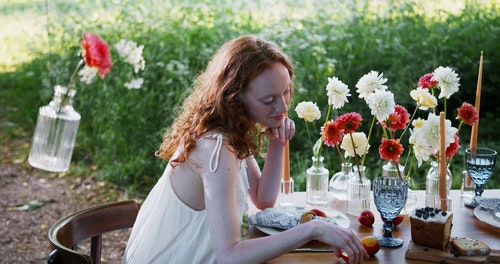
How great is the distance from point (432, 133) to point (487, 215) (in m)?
0.29

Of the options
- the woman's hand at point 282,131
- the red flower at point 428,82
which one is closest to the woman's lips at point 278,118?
the woman's hand at point 282,131

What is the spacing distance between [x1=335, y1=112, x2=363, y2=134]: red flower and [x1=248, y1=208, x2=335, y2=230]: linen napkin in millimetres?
274

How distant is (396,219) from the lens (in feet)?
6.82

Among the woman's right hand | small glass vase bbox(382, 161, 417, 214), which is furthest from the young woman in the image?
small glass vase bbox(382, 161, 417, 214)

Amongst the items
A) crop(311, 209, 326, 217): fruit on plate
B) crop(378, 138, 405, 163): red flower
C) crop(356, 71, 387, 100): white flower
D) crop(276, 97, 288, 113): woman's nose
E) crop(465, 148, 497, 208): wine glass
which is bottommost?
crop(311, 209, 326, 217): fruit on plate

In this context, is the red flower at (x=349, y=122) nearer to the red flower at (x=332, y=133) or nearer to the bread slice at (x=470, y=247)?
the red flower at (x=332, y=133)

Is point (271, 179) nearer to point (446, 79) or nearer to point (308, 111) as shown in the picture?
point (308, 111)

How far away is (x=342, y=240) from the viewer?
174 cm

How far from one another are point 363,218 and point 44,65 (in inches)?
166

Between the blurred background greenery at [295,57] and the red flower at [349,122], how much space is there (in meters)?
2.33

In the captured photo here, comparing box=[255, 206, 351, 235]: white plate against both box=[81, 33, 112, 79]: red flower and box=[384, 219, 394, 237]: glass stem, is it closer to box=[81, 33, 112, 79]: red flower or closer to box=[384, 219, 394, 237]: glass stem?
box=[384, 219, 394, 237]: glass stem

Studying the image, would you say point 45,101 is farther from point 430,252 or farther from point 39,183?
point 430,252

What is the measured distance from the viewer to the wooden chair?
197cm

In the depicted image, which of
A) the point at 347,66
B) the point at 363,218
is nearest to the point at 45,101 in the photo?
the point at 347,66
